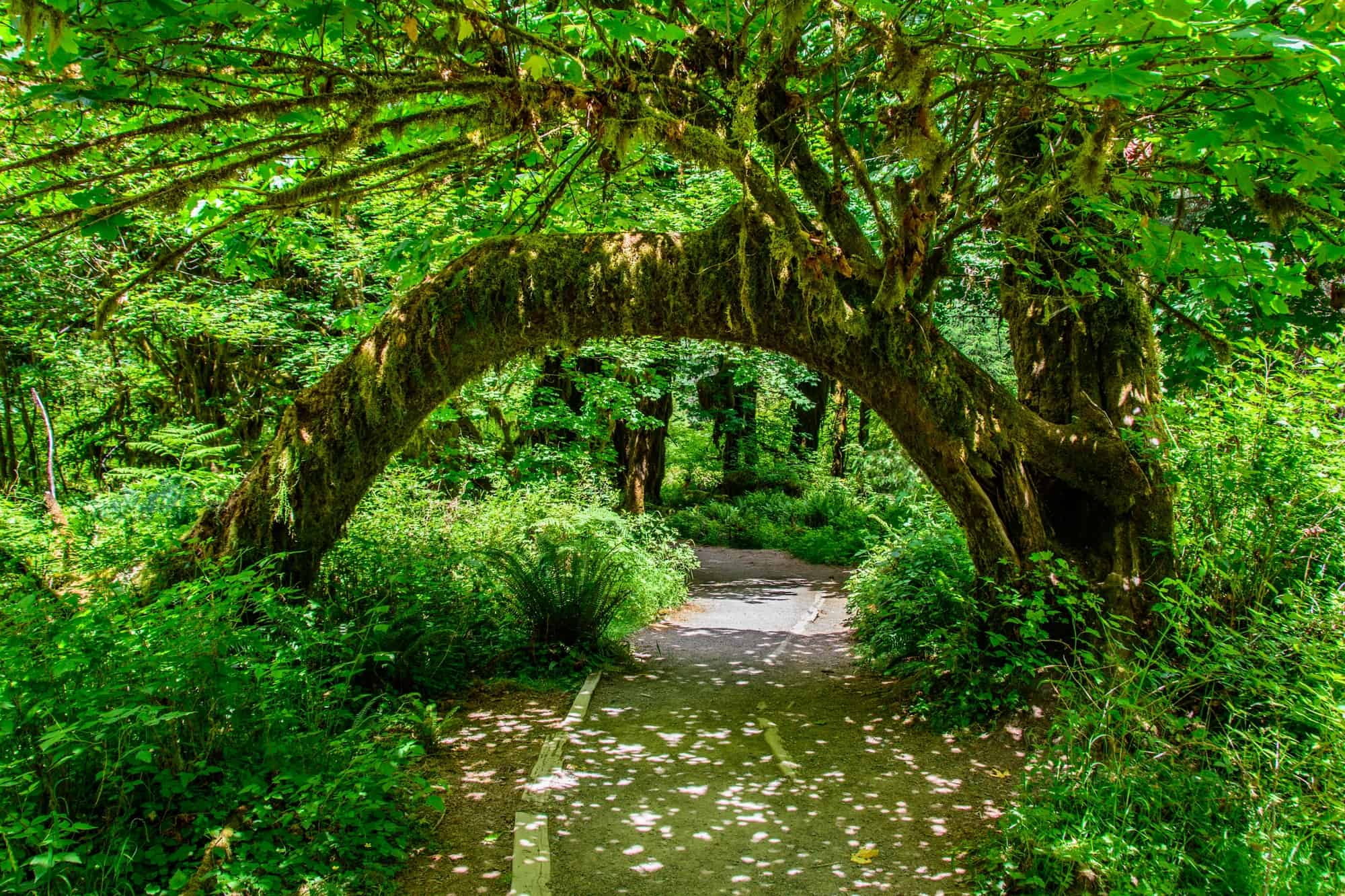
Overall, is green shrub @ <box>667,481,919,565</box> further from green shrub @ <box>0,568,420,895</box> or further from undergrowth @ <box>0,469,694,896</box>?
green shrub @ <box>0,568,420,895</box>

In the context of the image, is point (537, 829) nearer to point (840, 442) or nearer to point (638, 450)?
point (638, 450)

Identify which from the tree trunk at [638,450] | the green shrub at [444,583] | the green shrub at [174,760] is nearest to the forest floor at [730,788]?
the green shrub at [174,760]


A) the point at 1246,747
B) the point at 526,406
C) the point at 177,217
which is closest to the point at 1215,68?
the point at 1246,747

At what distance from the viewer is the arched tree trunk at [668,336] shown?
5473 mm

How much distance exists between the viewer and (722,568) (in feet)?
52.4

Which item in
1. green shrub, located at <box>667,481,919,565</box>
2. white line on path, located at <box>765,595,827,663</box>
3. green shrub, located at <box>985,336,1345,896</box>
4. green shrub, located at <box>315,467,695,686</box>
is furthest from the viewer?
green shrub, located at <box>667,481,919,565</box>

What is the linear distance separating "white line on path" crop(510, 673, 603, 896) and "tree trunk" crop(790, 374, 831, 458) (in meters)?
19.7

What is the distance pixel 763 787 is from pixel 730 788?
0.21 meters

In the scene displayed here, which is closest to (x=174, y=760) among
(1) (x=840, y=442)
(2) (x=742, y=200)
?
(2) (x=742, y=200)

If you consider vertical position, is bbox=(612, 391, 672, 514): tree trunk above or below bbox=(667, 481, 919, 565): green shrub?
above

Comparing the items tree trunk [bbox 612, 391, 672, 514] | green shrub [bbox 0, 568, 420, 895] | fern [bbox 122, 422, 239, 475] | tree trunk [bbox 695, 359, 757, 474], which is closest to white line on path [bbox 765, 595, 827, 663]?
green shrub [bbox 0, 568, 420, 895]

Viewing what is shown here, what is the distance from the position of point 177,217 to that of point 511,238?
6.09m

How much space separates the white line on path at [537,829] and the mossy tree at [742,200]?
2462 mm

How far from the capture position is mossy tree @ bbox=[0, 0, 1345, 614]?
4215mm
